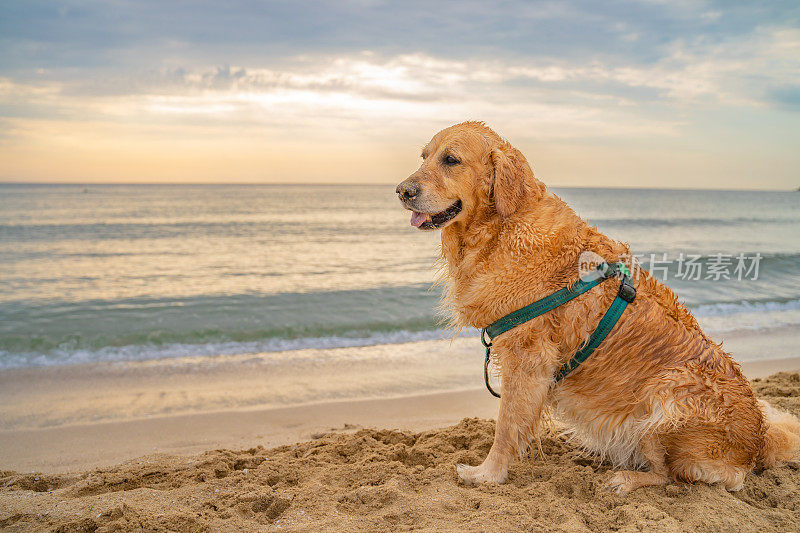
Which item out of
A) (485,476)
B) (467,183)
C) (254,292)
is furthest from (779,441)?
(254,292)

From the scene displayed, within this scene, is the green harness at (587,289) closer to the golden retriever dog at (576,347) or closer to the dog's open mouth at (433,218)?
the golden retriever dog at (576,347)

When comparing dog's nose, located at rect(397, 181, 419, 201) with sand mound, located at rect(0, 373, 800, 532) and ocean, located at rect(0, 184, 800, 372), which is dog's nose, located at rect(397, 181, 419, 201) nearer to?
ocean, located at rect(0, 184, 800, 372)

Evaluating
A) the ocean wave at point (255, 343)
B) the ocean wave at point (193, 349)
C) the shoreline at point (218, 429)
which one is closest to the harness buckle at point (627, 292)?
the shoreline at point (218, 429)

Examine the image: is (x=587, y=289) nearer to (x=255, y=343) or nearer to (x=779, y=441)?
(x=779, y=441)

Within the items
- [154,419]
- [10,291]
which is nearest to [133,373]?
[154,419]

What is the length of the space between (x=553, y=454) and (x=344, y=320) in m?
6.34

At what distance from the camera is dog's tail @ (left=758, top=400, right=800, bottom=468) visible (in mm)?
3221

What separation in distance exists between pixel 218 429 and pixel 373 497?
2.50 metres

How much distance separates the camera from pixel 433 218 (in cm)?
312

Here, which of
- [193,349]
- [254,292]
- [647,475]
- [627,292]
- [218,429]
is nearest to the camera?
[627,292]

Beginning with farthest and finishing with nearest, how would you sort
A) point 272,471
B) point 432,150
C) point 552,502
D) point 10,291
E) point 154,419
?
point 10,291 → point 154,419 → point 272,471 → point 432,150 → point 552,502

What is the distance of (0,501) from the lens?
10.4 feet

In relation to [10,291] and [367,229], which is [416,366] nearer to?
[10,291]

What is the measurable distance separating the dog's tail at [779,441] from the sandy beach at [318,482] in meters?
0.10
